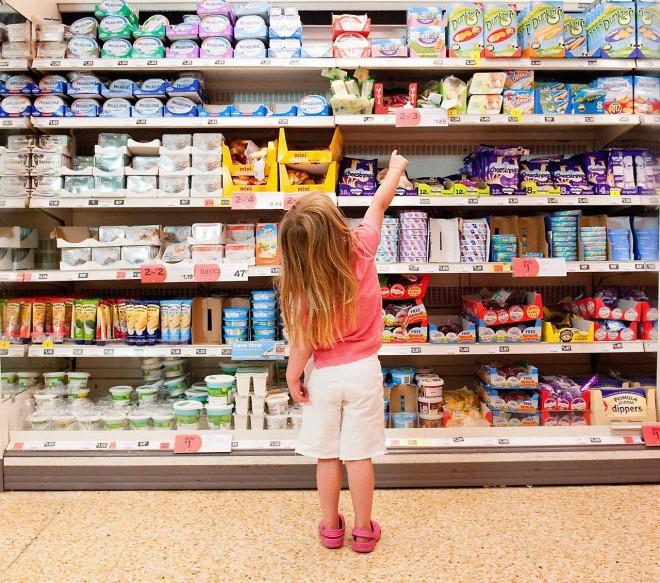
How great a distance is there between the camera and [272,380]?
3.21 meters

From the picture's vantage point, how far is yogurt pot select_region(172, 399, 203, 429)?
2.87 metres

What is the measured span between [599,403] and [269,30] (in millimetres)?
2642

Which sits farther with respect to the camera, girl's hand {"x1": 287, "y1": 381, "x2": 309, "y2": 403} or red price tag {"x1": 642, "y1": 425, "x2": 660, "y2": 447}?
red price tag {"x1": 642, "y1": 425, "x2": 660, "y2": 447}

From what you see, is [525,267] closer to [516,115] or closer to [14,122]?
Answer: [516,115]

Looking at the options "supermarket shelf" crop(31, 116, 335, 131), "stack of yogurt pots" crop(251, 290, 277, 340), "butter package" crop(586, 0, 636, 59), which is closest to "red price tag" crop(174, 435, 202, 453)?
"stack of yogurt pots" crop(251, 290, 277, 340)

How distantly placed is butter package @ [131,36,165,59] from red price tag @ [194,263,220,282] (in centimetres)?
116

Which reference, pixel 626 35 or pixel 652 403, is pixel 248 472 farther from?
pixel 626 35

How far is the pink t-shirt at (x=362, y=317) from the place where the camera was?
6.77ft

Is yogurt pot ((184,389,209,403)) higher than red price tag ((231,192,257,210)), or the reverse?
red price tag ((231,192,257,210))

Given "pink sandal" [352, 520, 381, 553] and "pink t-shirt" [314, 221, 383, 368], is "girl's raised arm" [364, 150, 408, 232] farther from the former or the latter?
"pink sandal" [352, 520, 381, 553]

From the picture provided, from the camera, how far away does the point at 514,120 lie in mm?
2912

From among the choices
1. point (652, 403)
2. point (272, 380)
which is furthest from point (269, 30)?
point (652, 403)

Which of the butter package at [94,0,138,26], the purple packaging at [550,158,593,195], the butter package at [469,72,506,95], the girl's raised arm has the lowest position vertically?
the girl's raised arm

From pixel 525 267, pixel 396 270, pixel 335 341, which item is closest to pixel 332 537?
pixel 335 341
